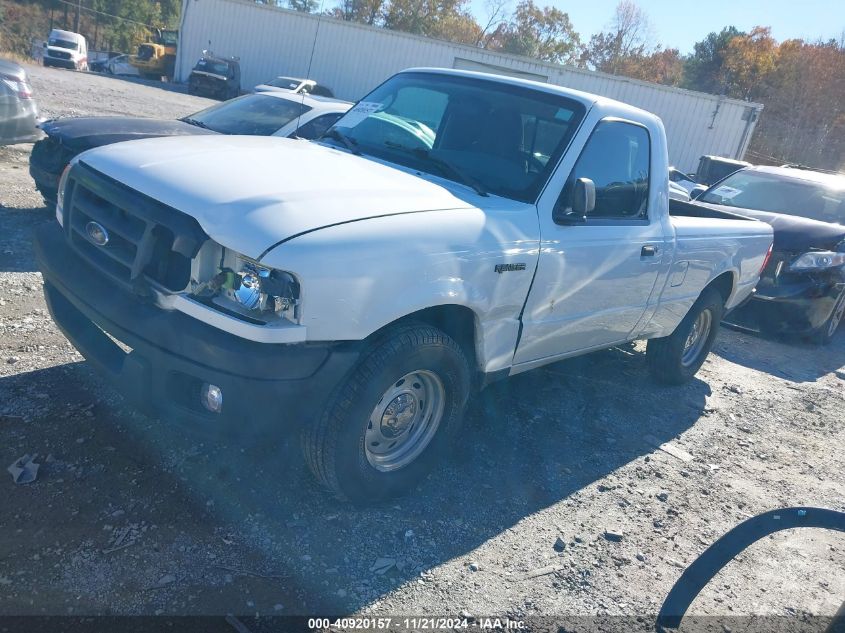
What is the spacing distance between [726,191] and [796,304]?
217 cm

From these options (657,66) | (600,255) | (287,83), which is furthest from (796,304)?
(657,66)

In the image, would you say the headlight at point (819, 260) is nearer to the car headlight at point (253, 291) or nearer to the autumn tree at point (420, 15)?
the car headlight at point (253, 291)

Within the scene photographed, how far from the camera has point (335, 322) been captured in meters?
2.79

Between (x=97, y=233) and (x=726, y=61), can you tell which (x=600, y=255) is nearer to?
(x=97, y=233)

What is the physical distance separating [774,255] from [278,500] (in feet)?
21.0

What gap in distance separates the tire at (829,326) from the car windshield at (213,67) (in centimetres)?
2651

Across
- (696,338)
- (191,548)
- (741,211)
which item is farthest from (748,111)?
(191,548)

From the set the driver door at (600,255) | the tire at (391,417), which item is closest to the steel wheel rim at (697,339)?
the driver door at (600,255)

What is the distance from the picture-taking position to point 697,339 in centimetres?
611

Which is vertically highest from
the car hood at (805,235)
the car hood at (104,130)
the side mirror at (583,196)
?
the side mirror at (583,196)

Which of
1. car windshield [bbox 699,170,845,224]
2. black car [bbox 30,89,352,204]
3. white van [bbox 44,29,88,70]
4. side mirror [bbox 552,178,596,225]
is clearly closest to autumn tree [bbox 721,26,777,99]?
white van [bbox 44,29,88,70]

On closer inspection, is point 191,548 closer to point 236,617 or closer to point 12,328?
A: point 236,617

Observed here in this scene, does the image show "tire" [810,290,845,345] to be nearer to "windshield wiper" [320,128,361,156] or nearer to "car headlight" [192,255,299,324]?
"windshield wiper" [320,128,361,156]

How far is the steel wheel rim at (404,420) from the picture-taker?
10.8 feet
